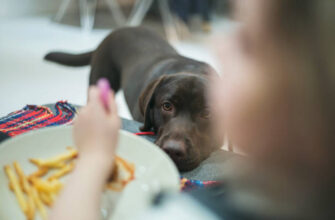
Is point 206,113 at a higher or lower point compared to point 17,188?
lower

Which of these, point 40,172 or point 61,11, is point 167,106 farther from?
point 61,11

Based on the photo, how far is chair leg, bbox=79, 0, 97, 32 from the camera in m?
5.14

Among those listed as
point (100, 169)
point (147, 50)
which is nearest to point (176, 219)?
point (100, 169)

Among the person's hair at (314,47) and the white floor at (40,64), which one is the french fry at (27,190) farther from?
the white floor at (40,64)

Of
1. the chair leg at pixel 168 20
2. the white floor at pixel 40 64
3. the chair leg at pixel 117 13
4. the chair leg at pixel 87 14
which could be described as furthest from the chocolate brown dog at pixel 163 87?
the chair leg at pixel 117 13

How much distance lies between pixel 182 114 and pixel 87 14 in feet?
14.5

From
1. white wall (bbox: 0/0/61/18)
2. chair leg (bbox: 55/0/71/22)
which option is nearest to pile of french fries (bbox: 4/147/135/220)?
chair leg (bbox: 55/0/71/22)

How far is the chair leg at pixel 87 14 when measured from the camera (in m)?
5.14

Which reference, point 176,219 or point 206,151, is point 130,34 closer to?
point 206,151

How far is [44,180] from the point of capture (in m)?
0.77

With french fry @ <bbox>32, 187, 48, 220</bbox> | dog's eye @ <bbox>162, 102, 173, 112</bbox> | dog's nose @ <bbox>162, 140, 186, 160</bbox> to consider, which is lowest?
dog's nose @ <bbox>162, 140, 186, 160</bbox>

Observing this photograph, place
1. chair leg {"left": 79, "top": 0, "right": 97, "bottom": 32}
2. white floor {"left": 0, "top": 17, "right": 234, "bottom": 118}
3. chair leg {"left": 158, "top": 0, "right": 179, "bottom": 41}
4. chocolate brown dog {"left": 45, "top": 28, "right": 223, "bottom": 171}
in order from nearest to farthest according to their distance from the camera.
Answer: chocolate brown dog {"left": 45, "top": 28, "right": 223, "bottom": 171} < white floor {"left": 0, "top": 17, "right": 234, "bottom": 118} < chair leg {"left": 158, "top": 0, "right": 179, "bottom": 41} < chair leg {"left": 79, "top": 0, "right": 97, "bottom": 32}

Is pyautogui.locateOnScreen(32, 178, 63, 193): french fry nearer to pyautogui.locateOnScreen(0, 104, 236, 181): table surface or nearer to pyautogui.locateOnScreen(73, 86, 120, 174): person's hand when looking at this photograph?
pyautogui.locateOnScreen(73, 86, 120, 174): person's hand

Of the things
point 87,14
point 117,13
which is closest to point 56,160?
point 87,14
